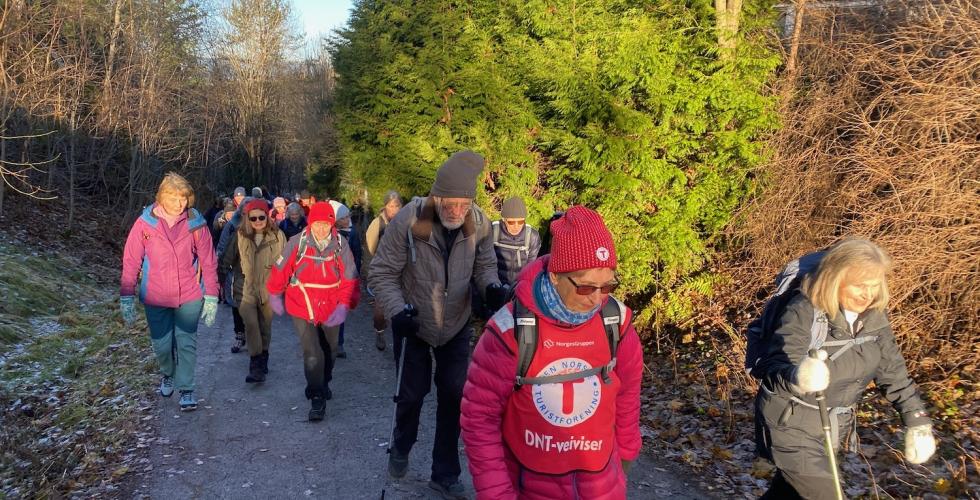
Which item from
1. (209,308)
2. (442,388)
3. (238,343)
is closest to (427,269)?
(442,388)

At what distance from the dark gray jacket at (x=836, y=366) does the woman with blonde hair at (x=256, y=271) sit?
6.07 meters

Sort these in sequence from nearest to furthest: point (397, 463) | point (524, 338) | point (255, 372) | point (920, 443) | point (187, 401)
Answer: point (524, 338)
point (920, 443)
point (397, 463)
point (187, 401)
point (255, 372)

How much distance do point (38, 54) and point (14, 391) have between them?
42.3 feet

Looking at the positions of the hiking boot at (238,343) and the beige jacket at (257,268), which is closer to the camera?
the beige jacket at (257,268)

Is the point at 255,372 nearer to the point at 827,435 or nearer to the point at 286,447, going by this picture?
the point at 286,447

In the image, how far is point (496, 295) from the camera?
4.43 metres

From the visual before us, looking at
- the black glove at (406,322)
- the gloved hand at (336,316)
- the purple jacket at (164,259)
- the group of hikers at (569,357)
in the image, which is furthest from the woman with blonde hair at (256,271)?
the black glove at (406,322)

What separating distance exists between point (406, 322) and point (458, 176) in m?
1.00

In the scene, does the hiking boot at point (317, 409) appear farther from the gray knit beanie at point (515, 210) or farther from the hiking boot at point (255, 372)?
the gray knit beanie at point (515, 210)

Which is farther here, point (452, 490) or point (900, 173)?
point (900, 173)

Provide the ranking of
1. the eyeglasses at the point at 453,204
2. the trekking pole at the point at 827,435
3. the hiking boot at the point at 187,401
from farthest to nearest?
1. the hiking boot at the point at 187,401
2. the eyeglasses at the point at 453,204
3. the trekking pole at the point at 827,435

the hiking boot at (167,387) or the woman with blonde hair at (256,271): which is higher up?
the woman with blonde hair at (256,271)

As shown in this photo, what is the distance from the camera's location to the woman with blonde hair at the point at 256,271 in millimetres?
7809

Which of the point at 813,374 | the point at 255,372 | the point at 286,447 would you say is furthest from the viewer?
the point at 255,372
